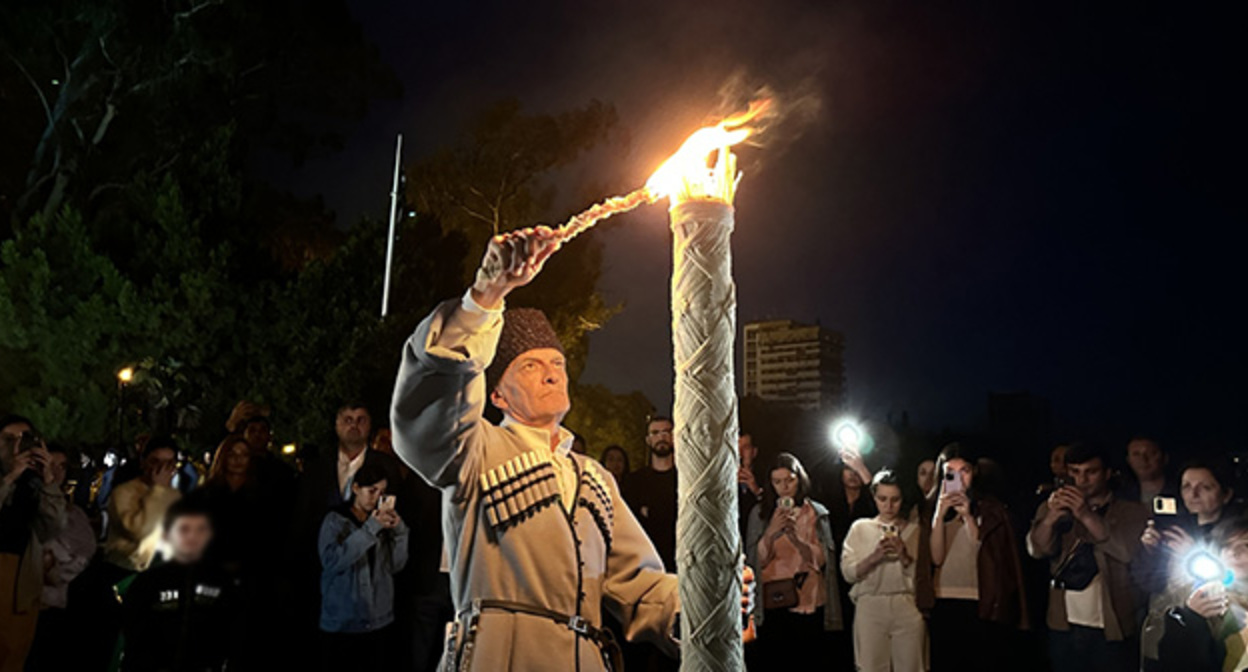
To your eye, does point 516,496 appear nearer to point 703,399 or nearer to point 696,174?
point 703,399

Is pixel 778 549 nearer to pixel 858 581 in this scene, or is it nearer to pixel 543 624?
pixel 858 581

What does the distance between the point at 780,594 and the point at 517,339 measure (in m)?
4.42

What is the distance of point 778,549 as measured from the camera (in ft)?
24.5

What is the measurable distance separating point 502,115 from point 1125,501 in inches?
673

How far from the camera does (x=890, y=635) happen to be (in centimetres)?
681

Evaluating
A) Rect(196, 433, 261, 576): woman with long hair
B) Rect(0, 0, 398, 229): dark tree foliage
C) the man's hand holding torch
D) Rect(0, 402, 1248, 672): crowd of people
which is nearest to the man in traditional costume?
the man's hand holding torch

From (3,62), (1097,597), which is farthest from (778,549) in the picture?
(3,62)

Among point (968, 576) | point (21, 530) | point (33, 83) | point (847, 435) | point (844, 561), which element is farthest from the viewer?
point (33, 83)

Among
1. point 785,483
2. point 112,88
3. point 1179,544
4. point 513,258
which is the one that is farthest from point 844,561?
point 112,88

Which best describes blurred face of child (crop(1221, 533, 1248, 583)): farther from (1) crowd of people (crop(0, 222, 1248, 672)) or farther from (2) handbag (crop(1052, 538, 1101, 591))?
(2) handbag (crop(1052, 538, 1101, 591))

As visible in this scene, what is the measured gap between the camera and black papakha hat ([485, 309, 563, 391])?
3652 mm

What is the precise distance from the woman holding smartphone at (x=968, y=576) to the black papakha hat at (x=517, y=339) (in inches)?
161

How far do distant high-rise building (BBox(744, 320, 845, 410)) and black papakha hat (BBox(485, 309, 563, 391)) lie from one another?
19055mm

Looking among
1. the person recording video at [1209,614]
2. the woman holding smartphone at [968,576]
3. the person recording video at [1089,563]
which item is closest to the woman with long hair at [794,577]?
the woman holding smartphone at [968,576]
